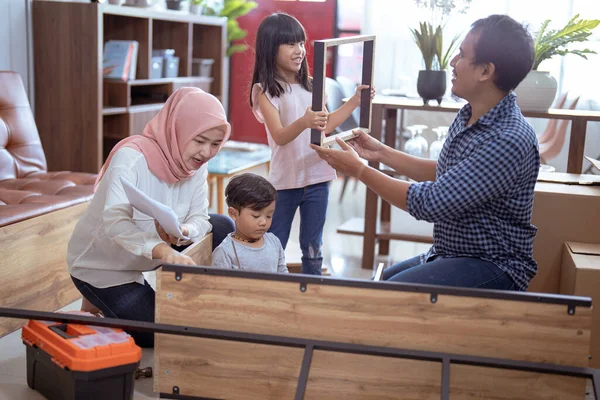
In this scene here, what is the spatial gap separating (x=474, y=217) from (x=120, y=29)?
3310mm

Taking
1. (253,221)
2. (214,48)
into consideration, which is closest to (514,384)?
(253,221)

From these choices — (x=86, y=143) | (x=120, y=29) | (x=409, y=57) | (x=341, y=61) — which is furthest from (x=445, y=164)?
Result: (x=341, y=61)

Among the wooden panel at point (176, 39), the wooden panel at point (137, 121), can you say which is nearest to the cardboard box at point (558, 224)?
the wooden panel at point (137, 121)

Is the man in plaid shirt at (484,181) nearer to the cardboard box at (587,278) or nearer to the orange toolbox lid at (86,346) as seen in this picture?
the cardboard box at (587,278)

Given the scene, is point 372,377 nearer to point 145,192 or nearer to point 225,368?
point 225,368

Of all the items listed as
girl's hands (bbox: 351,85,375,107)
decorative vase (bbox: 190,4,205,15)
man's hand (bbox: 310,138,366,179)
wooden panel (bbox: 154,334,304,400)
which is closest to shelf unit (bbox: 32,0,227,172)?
decorative vase (bbox: 190,4,205,15)

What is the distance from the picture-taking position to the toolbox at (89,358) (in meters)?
1.84

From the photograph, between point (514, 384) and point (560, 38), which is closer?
point (514, 384)

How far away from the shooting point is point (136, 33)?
469cm

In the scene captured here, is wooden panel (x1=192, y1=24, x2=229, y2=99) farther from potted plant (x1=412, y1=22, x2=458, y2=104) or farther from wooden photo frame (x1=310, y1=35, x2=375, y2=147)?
wooden photo frame (x1=310, y1=35, x2=375, y2=147)

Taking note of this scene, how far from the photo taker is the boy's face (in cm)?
236

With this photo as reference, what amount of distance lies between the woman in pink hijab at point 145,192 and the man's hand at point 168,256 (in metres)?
0.13

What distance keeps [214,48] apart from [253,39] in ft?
3.70

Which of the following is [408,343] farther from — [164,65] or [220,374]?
[164,65]
